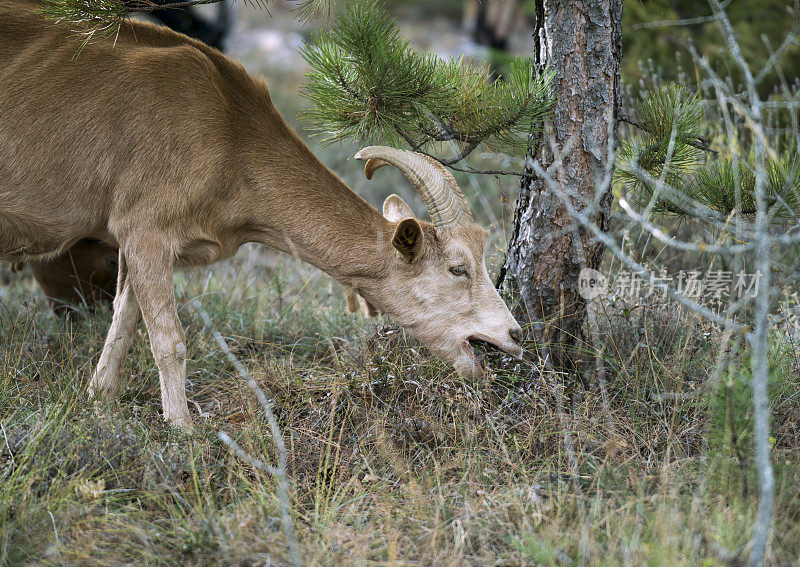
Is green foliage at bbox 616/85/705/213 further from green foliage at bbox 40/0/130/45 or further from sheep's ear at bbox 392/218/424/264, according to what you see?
green foliage at bbox 40/0/130/45

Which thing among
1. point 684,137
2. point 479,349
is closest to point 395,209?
point 479,349

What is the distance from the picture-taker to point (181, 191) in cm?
394

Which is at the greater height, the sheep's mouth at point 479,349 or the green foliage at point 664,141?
the green foliage at point 664,141

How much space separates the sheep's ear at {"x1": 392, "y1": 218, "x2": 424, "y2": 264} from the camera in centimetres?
390

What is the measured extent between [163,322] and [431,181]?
1650mm

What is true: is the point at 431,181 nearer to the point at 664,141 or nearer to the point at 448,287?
the point at 448,287

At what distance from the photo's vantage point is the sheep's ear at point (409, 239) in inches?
154

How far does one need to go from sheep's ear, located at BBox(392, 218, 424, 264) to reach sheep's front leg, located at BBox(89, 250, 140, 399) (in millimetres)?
1619

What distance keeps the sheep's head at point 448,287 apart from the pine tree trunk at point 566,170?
0.32 m

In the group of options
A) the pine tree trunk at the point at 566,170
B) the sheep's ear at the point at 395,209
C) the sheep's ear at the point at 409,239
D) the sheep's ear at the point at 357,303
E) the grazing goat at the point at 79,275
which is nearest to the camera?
the sheep's ear at the point at 409,239

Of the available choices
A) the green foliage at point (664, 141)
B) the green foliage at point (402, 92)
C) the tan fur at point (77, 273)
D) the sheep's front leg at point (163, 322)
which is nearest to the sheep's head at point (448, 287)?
the green foliage at point (402, 92)

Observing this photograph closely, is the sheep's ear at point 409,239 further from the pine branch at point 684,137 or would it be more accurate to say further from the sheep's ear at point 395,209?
the pine branch at point 684,137

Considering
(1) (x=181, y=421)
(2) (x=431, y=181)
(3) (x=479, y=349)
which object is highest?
(2) (x=431, y=181)

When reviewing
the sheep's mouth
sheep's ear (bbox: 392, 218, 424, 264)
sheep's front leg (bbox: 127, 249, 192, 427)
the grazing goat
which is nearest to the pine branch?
sheep's ear (bbox: 392, 218, 424, 264)
